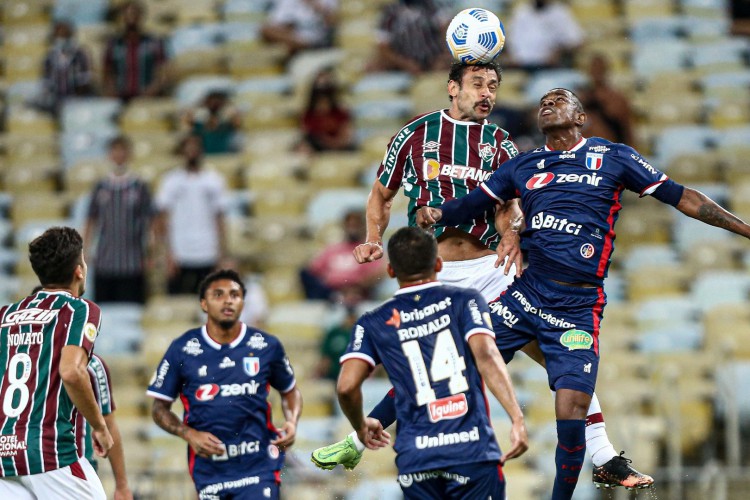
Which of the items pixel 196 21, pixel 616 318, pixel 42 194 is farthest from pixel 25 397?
pixel 196 21

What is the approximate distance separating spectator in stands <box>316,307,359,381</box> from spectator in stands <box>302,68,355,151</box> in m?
3.29

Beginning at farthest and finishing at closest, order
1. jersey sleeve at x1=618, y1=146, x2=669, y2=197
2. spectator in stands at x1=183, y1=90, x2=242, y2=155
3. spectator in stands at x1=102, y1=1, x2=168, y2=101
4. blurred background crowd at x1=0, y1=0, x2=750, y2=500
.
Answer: spectator in stands at x1=102, y1=1, x2=168, y2=101 < spectator in stands at x1=183, y1=90, x2=242, y2=155 < blurred background crowd at x1=0, y1=0, x2=750, y2=500 < jersey sleeve at x1=618, y1=146, x2=669, y2=197

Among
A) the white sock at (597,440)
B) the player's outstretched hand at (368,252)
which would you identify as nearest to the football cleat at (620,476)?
the white sock at (597,440)

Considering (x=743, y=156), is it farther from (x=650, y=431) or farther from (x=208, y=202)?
(x=208, y=202)

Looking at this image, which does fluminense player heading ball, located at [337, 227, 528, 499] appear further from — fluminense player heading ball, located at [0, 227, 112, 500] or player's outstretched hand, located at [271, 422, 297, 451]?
player's outstretched hand, located at [271, 422, 297, 451]

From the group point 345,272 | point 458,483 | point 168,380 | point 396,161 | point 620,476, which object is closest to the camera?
point 458,483

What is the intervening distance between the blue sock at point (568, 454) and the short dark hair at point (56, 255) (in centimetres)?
313

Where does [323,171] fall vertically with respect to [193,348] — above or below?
above

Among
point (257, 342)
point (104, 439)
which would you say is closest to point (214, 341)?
point (257, 342)

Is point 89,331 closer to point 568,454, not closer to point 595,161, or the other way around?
point 568,454

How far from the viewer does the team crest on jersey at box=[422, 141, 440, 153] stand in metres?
9.48

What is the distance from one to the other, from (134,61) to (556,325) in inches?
403

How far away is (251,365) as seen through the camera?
10320mm

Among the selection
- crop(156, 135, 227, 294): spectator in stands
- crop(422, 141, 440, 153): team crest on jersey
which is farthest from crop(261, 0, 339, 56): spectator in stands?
crop(422, 141, 440, 153): team crest on jersey
